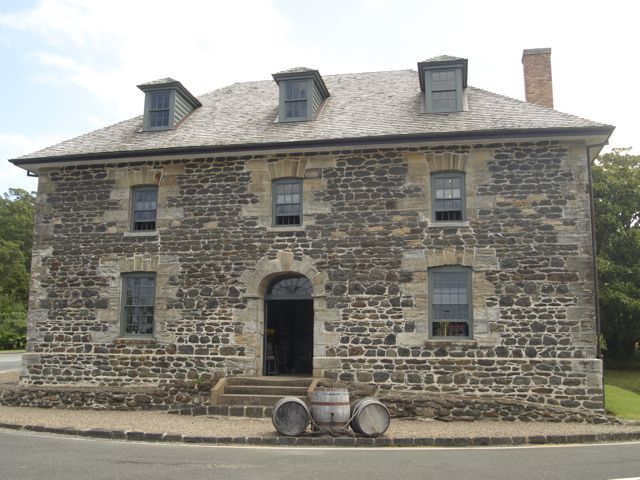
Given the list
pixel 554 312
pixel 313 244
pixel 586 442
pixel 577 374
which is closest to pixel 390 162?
pixel 313 244

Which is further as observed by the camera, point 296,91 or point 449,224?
point 296,91

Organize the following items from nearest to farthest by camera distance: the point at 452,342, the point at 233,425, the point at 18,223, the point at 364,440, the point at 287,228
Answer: the point at 364,440, the point at 233,425, the point at 452,342, the point at 287,228, the point at 18,223

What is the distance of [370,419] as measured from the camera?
36.3ft

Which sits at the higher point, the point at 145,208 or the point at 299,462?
the point at 145,208

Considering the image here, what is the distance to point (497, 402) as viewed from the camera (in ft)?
44.4

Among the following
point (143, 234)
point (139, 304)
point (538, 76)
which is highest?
point (538, 76)

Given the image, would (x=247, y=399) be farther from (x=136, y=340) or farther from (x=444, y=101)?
(x=444, y=101)

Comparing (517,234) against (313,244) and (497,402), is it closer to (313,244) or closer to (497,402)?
(497,402)

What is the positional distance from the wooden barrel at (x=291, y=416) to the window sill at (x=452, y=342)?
4364 millimetres

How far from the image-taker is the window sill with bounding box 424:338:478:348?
1430 centimetres

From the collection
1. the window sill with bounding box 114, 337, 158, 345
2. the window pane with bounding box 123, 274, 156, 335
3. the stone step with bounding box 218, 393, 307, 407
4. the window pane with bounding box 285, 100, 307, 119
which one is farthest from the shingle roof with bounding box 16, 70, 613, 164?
the stone step with bounding box 218, 393, 307, 407

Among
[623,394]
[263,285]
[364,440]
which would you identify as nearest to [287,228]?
[263,285]

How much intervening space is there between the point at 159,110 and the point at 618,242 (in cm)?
1867

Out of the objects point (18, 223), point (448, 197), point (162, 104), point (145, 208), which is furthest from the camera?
point (18, 223)
